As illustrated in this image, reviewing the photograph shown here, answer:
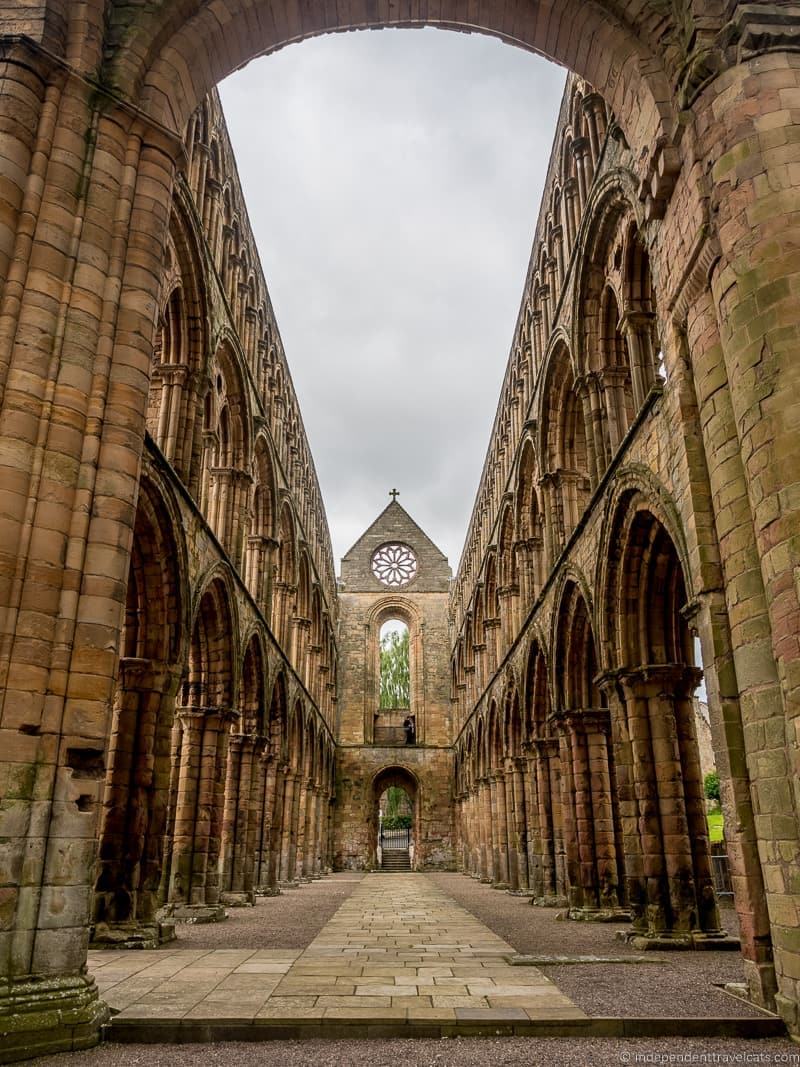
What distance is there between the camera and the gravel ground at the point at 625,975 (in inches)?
240

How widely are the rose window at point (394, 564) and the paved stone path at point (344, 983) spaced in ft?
103

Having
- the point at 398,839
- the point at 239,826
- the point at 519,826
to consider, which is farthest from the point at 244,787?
the point at 398,839

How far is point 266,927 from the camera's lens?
12227mm

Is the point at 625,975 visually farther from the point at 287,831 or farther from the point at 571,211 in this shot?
the point at 287,831

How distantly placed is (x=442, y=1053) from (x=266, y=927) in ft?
26.1

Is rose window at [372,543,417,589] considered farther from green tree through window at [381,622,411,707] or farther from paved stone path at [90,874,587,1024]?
paved stone path at [90,874,587,1024]

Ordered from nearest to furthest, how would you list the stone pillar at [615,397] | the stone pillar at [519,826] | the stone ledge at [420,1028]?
the stone ledge at [420,1028] < the stone pillar at [615,397] < the stone pillar at [519,826]

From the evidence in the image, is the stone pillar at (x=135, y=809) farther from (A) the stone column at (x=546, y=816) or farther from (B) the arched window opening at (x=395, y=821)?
(B) the arched window opening at (x=395, y=821)

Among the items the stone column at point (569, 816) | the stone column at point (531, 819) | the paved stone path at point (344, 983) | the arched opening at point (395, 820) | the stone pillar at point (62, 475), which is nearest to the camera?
the stone pillar at point (62, 475)

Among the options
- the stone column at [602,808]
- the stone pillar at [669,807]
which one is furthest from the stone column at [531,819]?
the stone pillar at [669,807]

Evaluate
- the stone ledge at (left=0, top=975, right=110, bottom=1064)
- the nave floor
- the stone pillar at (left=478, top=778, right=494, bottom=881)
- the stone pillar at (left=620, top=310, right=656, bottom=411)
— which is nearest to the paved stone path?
the nave floor

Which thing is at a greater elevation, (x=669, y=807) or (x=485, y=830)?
(x=669, y=807)

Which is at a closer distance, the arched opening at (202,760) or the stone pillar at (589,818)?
the arched opening at (202,760)

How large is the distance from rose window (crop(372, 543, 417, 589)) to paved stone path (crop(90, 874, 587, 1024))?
31377 mm
